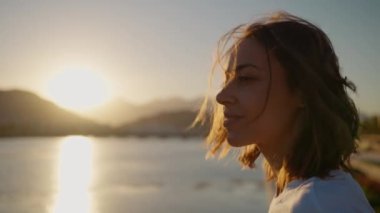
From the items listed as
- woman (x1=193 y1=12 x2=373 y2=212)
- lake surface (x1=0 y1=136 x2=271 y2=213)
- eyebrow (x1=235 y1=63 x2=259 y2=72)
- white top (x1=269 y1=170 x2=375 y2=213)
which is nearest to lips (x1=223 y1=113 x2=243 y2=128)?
woman (x1=193 y1=12 x2=373 y2=212)

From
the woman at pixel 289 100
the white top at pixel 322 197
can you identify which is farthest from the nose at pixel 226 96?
the white top at pixel 322 197

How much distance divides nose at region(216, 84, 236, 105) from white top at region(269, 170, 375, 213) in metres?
0.24

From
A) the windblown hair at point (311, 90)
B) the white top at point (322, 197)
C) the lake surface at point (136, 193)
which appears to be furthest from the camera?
the lake surface at point (136, 193)

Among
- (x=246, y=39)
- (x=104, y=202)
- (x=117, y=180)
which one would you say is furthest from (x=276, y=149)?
(x=117, y=180)

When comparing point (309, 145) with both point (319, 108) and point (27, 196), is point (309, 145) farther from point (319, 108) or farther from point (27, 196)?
point (27, 196)

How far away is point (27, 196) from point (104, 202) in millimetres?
4427

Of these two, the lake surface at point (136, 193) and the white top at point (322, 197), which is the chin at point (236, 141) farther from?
the lake surface at point (136, 193)

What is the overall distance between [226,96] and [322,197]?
358mm

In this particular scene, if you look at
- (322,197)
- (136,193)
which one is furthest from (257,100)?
(136,193)

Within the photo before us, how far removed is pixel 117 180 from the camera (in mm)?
33156

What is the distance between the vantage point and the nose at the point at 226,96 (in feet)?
4.09

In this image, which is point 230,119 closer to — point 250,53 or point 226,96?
point 226,96

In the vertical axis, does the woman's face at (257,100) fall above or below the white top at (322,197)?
above

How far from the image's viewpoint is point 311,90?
3.96 ft
